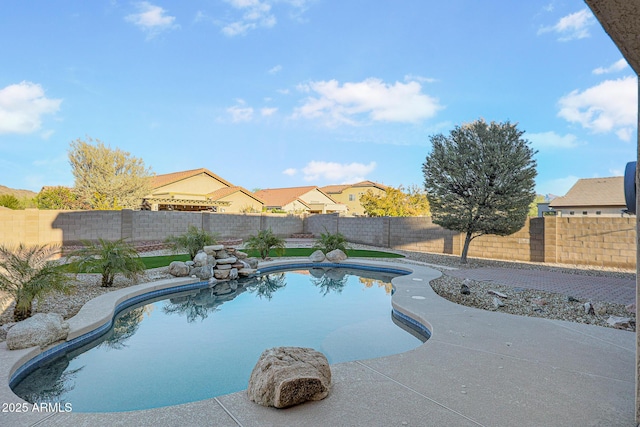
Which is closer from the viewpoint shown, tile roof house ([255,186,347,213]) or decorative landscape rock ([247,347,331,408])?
decorative landscape rock ([247,347,331,408])

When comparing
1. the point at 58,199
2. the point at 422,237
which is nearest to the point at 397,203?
the point at 422,237

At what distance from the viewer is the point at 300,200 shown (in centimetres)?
3741

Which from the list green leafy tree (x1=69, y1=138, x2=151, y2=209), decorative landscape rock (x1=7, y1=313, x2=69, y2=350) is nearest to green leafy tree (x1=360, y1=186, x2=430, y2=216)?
green leafy tree (x1=69, y1=138, x2=151, y2=209)

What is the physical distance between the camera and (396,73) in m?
17.9

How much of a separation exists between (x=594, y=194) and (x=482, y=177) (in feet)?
73.0

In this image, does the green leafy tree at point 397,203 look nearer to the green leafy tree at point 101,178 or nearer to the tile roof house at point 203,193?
the tile roof house at point 203,193

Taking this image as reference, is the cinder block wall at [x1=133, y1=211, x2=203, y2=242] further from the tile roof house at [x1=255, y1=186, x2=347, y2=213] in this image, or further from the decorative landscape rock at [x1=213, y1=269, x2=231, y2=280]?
the tile roof house at [x1=255, y1=186, x2=347, y2=213]

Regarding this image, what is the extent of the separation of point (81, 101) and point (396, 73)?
16712 millimetres

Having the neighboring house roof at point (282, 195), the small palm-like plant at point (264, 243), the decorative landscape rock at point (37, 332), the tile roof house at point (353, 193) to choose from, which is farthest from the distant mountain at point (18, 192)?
the decorative landscape rock at point (37, 332)

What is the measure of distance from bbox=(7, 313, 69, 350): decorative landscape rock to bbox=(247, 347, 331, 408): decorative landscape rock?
302 centimetres

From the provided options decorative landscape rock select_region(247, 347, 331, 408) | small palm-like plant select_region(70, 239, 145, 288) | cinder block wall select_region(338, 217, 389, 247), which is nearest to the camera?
decorative landscape rock select_region(247, 347, 331, 408)

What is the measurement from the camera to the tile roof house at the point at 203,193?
27.6 meters

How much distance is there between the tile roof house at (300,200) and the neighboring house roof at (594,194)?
21.4 meters

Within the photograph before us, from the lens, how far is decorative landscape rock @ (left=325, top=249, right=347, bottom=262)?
505 inches
